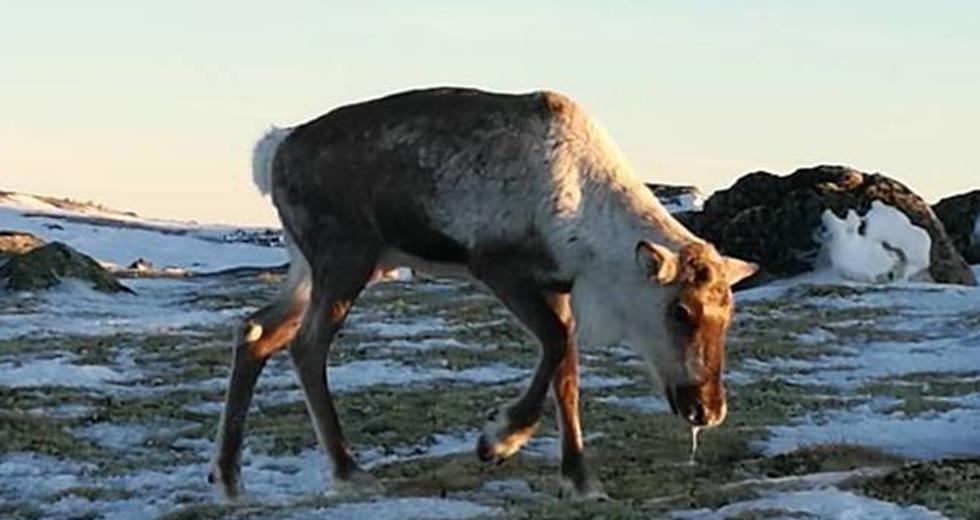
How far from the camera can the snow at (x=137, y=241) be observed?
50.3 m

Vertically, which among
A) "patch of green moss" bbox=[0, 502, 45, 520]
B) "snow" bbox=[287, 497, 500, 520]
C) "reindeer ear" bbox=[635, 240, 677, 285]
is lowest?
"patch of green moss" bbox=[0, 502, 45, 520]

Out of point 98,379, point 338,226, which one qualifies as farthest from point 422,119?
point 98,379

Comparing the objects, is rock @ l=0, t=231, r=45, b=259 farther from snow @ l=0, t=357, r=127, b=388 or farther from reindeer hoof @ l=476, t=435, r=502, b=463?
→ reindeer hoof @ l=476, t=435, r=502, b=463

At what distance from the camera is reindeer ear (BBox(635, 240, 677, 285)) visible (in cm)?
918

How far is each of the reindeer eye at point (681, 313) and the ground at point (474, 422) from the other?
3.25 feet

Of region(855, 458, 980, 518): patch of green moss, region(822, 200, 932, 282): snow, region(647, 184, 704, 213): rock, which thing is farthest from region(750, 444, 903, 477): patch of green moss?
region(647, 184, 704, 213): rock

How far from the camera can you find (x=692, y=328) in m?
9.36

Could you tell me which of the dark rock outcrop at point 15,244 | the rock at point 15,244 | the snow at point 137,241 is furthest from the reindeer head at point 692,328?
the snow at point 137,241

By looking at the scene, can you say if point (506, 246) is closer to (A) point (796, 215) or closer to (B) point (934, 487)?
(B) point (934, 487)

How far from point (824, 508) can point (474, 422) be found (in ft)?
18.9

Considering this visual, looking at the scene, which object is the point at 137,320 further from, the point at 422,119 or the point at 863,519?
the point at 863,519

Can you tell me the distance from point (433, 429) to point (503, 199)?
4.52 meters

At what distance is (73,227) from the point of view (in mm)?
57688

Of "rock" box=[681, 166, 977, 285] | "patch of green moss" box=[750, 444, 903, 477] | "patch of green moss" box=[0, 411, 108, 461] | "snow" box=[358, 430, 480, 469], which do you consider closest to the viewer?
"patch of green moss" box=[750, 444, 903, 477]
